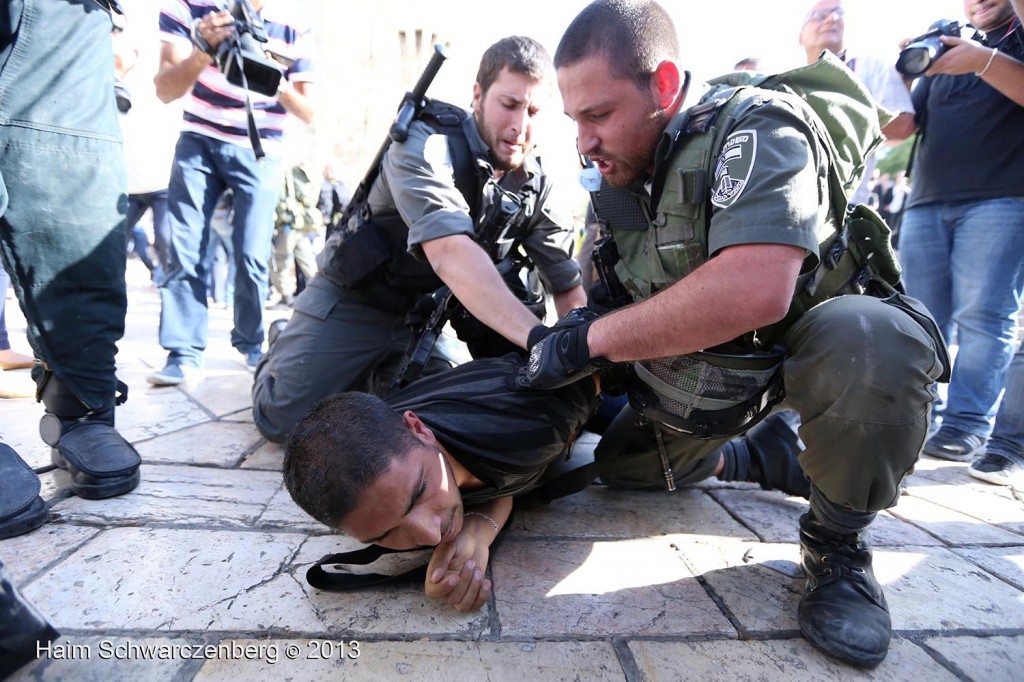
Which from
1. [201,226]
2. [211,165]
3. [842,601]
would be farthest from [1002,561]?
[211,165]

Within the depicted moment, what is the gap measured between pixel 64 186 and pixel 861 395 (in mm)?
1988

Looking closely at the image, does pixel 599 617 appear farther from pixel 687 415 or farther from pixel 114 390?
pixel 114 390

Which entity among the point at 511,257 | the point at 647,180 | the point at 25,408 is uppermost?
the point at 647,180

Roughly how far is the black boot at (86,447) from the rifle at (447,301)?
79cm

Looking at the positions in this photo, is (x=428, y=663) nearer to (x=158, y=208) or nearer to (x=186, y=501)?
(x=186, y=501)

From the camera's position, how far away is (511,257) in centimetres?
225

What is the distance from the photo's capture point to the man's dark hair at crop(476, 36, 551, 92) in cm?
189

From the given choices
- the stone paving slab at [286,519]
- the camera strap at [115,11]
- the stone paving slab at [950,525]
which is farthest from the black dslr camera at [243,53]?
the stone paving slab at [950,525]

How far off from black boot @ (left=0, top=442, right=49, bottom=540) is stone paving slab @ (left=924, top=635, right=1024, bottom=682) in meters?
1.97

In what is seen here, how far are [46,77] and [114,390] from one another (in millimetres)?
865

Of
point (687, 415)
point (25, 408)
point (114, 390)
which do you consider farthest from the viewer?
point (25, 408)

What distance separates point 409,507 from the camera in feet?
3.78

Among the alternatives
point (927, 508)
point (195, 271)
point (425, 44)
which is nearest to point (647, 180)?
point (927, 508)

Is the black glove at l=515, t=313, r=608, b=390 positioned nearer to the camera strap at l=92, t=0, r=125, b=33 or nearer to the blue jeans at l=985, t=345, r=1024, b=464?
the camera strap at l=92, t=0, r=125, b=33
